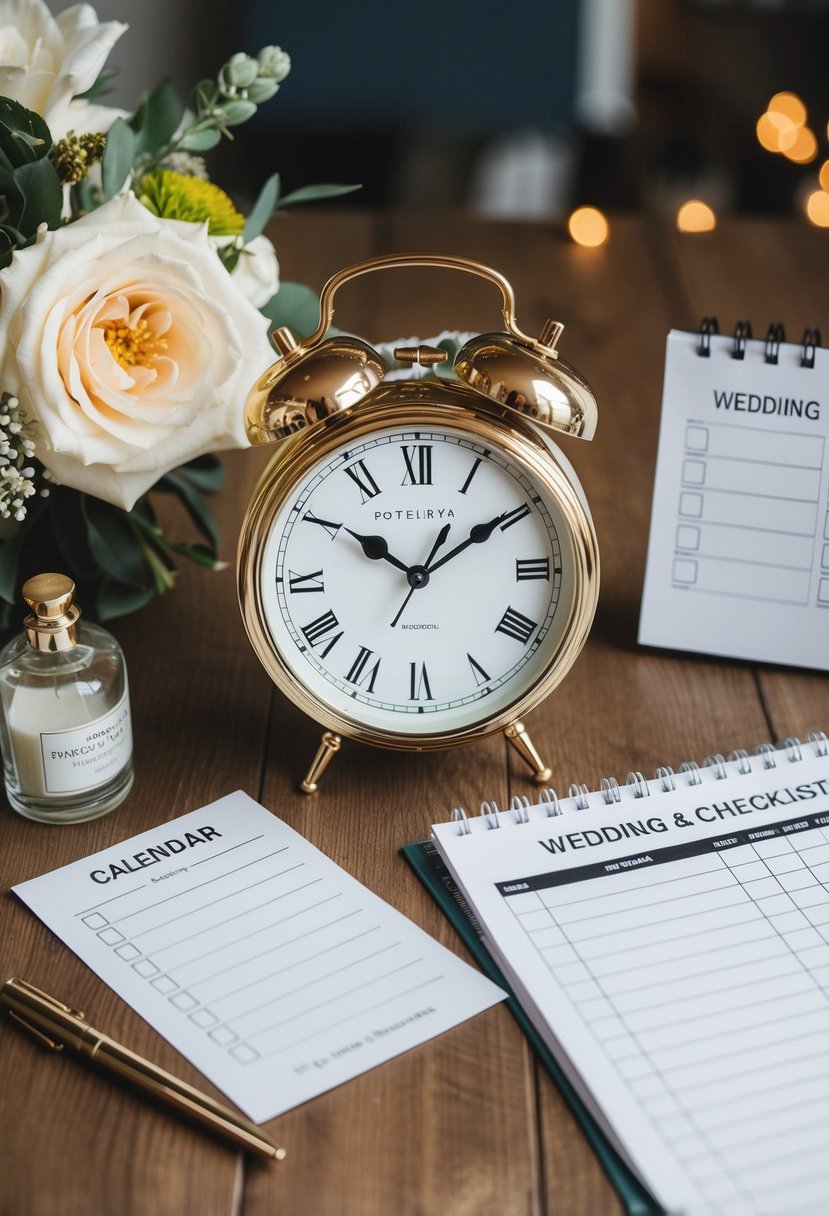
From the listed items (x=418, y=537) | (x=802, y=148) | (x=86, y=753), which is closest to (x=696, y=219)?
(x=802, y=148)

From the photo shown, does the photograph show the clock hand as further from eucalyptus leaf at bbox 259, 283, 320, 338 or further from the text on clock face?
eucalyptus leaf at bbox 259, 283, 320, 338

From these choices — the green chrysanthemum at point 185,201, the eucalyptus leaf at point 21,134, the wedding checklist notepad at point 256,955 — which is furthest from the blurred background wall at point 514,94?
the wedding checklist notepad at point 256,955

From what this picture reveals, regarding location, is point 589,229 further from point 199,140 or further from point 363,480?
point 363,480

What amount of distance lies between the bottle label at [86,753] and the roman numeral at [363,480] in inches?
9.3

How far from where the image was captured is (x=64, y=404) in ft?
2.96

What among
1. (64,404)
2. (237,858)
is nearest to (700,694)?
(237,858)

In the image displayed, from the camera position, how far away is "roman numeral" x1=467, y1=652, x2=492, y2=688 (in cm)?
97

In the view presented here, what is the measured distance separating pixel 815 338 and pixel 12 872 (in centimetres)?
80

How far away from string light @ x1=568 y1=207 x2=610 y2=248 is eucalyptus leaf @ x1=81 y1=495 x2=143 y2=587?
106 cm

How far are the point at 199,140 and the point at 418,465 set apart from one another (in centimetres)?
40

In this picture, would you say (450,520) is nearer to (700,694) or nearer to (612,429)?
(700,694)

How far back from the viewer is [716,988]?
0.79 metres

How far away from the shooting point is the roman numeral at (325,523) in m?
0.93

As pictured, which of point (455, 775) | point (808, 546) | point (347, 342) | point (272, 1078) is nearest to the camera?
point (272, 1078)
